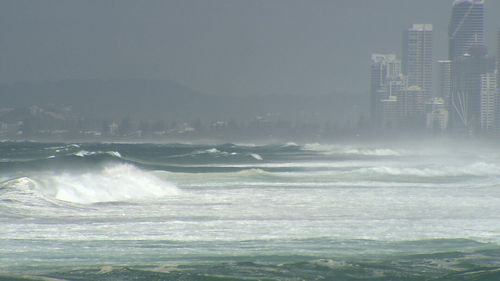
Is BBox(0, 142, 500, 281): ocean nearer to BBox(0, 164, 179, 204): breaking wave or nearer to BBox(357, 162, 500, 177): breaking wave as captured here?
BBox(0, 164, 179, 204): breaking wave

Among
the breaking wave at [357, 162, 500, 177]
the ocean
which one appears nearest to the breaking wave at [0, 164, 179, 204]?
the ocean

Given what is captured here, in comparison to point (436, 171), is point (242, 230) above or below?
above

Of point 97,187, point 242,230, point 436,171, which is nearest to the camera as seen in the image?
point 242,230

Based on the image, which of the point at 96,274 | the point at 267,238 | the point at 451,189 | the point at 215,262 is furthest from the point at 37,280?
the point at 451,189

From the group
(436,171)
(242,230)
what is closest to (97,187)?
(242,230)

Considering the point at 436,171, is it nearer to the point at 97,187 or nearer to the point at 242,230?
the point at 97,187

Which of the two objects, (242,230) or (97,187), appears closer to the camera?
(242,230)

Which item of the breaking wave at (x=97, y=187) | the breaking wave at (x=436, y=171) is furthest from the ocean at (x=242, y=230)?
the breaking wave at (x=436, y=171)

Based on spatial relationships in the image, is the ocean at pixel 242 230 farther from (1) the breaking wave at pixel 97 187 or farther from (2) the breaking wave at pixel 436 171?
(2) the breaking wave at pixel 436 171
